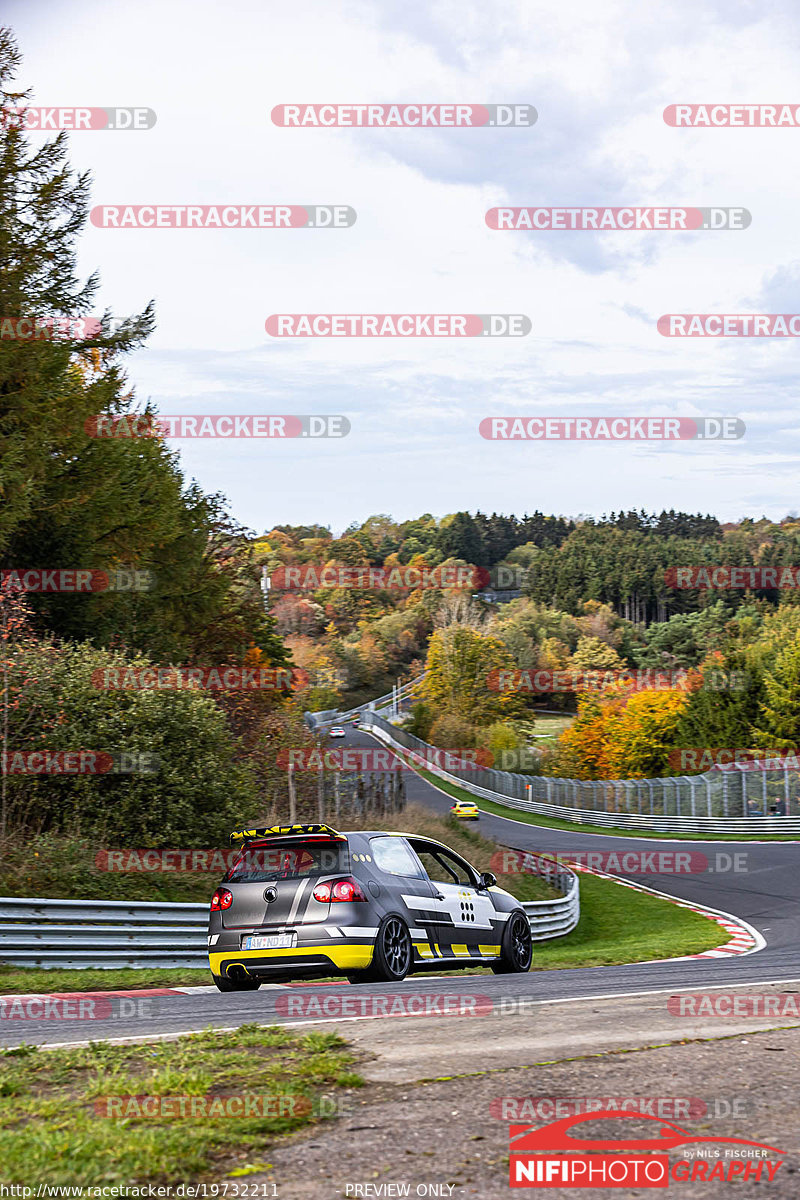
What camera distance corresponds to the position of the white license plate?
9.53 metres

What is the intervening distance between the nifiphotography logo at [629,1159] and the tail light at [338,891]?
5.36m

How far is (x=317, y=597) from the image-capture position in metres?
131

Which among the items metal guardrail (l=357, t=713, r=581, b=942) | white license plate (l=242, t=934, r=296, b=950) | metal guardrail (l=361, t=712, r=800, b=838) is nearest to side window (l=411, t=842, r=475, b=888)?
white license plate (l=242, t=934, r=296, b=950)

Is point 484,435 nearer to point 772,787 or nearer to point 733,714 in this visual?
point 772,787

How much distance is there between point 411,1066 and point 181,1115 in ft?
4.23

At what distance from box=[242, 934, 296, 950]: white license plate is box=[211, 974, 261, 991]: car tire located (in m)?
0.36

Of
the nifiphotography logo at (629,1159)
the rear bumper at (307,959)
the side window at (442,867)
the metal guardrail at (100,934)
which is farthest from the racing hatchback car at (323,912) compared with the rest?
the nifiphotography logo at (629,1159)

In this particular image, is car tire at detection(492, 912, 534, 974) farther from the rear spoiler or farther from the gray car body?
the rear spoiler

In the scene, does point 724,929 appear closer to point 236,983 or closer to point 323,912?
point 236,983

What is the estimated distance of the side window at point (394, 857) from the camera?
33.4ft

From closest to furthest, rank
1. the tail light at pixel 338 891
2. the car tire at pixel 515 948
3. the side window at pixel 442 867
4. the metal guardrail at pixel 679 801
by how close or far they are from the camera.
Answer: the tail light at pixel 338 891 → the side window at pixel 442 867 → the car tire at pixel 515 948 → the metal guardrail at pixel 679 801

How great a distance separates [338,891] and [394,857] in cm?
102

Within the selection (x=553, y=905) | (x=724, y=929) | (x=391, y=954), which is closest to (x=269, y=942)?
(x=391, y=954)

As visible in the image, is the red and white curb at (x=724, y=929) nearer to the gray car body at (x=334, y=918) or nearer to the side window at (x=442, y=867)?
the side window at (x=442, y=867)
